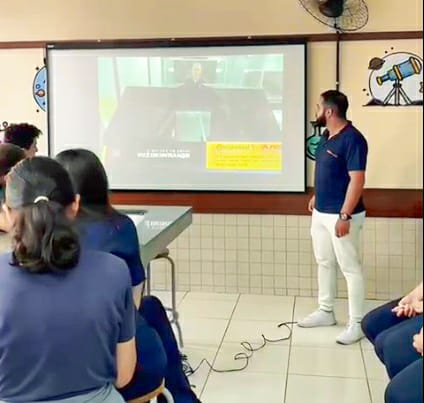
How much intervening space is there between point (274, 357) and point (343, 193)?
43.9 inches

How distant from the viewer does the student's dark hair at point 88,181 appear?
2188mm

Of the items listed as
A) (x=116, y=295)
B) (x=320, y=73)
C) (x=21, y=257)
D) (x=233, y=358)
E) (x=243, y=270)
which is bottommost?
(x=233, y=358)

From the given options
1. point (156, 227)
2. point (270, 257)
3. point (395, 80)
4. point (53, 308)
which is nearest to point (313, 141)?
point (395, 80)

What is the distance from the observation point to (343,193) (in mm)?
3959

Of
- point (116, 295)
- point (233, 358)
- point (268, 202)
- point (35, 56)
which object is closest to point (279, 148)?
point (268, 202)

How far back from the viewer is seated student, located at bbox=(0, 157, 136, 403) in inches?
60.9

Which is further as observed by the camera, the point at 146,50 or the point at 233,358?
the point at 146,50

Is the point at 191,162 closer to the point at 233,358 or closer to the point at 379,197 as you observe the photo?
the point at 379,197

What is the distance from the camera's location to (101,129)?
502 cm

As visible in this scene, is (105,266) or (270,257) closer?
(105,266)

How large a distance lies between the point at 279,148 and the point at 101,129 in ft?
4.73

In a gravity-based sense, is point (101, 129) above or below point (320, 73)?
below

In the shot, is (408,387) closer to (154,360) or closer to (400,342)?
(400,342)

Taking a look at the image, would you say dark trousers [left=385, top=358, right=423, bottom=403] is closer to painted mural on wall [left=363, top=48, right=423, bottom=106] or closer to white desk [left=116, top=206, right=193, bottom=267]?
white desk [left=116, top=206, right=193, bottom=267]
